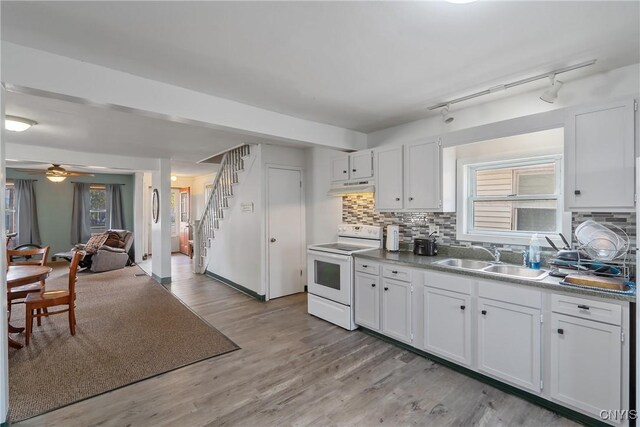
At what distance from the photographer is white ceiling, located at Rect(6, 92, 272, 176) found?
3126mm

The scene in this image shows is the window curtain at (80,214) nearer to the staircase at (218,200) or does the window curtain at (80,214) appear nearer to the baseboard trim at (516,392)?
the staircase at (218,200)

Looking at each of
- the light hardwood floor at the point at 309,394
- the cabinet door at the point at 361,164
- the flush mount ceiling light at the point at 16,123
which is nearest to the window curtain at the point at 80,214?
the flush mount ceiling light at the point at 16,123

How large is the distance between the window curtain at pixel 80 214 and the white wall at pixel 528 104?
8.67m

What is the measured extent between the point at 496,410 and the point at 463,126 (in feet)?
8.39

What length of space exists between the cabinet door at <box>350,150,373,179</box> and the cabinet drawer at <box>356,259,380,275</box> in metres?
1.07

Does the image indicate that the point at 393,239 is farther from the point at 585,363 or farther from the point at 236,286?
the point at 236,286

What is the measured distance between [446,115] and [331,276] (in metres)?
2.21

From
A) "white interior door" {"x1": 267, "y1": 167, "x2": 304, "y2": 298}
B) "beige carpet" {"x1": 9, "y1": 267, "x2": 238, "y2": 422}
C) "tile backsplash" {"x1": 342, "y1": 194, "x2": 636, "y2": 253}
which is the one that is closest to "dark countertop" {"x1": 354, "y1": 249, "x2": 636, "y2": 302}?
"tile backsplash" {"x1": 342, "y1": 194, "x2": 636, "y2": 253}

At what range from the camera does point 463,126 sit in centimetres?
Answer: 323

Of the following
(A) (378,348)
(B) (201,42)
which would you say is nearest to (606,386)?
(A) (378,348)

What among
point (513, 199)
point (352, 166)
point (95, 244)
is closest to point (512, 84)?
point (513, 199)

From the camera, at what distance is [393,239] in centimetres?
365

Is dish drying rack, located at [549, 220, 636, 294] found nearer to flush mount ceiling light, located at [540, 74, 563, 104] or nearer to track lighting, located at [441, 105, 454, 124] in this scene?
flush mount ceiling light, located at [540, 74, 563, 104]

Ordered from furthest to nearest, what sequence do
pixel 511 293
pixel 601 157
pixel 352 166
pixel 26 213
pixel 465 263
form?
1. pixel 26 213
2. pixel 352 166
3. pixel 465 263
4. pixel 511 293
5. pixel 601 157
